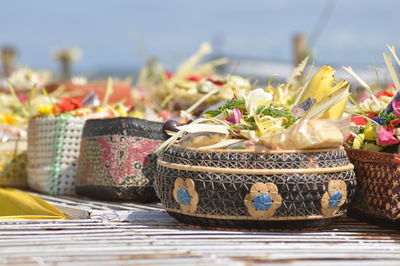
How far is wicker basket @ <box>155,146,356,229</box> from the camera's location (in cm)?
213

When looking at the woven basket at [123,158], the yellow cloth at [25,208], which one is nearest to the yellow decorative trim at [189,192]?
the yellow cloth at [25,208]

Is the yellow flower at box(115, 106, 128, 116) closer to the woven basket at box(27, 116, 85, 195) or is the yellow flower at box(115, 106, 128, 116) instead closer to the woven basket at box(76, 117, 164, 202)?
the woven basket at box(27, 116, 85, 195)

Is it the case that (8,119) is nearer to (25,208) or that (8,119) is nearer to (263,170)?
(25,208)

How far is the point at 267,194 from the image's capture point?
2.13 m

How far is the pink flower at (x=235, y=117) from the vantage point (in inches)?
93.0

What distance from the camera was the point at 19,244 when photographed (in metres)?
2.04

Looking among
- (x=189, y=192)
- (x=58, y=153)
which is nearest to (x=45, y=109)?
(x=58, y=153)

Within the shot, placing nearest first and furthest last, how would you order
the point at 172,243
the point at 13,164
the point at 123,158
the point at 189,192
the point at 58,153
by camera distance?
1. the point at 172,243
2. the point at 189,192
3. the point at 123,158
4. the point at 58,153
5. the point at 13,164

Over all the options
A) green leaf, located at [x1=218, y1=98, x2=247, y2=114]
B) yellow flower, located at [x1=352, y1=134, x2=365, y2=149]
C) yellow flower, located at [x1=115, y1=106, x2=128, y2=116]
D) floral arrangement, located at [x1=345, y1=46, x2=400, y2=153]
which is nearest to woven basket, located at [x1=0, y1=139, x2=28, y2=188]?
yellow flower, located at [x1=115, y1=106, x2=128, y2=116]

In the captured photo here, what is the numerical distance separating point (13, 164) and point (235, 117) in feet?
6.93

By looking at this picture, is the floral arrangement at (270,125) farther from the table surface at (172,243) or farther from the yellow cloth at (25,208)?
the yellow cloth at (25,208)

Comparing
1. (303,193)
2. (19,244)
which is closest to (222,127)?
(303,193)

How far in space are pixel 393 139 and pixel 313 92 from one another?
1.47 ft

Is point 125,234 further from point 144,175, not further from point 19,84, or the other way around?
point 19,84
